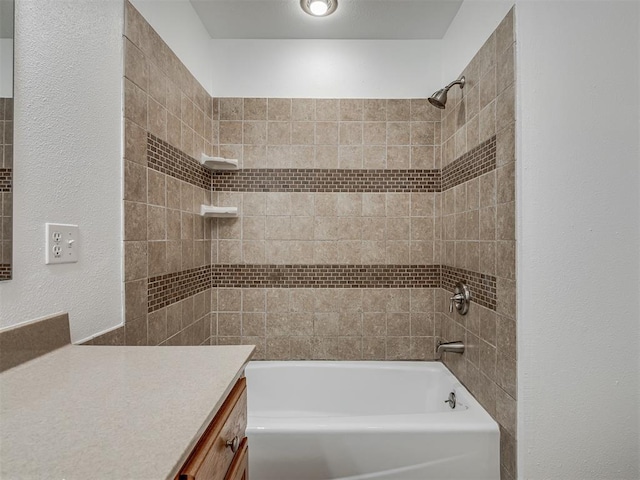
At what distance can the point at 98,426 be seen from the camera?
577 millimetres

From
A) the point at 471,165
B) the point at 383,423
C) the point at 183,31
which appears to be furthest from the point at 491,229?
the point at 183,31

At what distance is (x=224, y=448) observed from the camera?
78cm

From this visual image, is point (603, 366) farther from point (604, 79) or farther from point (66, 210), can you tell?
point (66, 210)

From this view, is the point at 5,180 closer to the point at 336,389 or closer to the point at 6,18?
the point at 6,18

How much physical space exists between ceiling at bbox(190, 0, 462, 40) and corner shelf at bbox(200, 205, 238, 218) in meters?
1.05

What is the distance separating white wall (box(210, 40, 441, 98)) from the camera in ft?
7.47

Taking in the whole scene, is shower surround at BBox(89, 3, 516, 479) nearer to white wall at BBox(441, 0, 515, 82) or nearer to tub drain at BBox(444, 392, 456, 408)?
white wall at BBox(441, 0, 515, 82)

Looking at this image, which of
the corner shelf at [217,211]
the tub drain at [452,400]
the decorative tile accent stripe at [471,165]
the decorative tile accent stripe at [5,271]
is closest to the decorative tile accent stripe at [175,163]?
the corner shelf at [217,211]

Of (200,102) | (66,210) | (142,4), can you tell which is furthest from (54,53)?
(200,102)

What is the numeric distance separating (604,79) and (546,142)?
31cm

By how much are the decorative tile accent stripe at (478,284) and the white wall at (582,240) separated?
9.0 inches

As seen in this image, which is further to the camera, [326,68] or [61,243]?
[326,68]

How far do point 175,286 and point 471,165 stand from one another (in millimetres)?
1549

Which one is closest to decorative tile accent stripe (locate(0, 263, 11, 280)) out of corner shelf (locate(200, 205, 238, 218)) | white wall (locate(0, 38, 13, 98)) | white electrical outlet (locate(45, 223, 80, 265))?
white electrical outlet (locate(45, 223, 80, 265))
